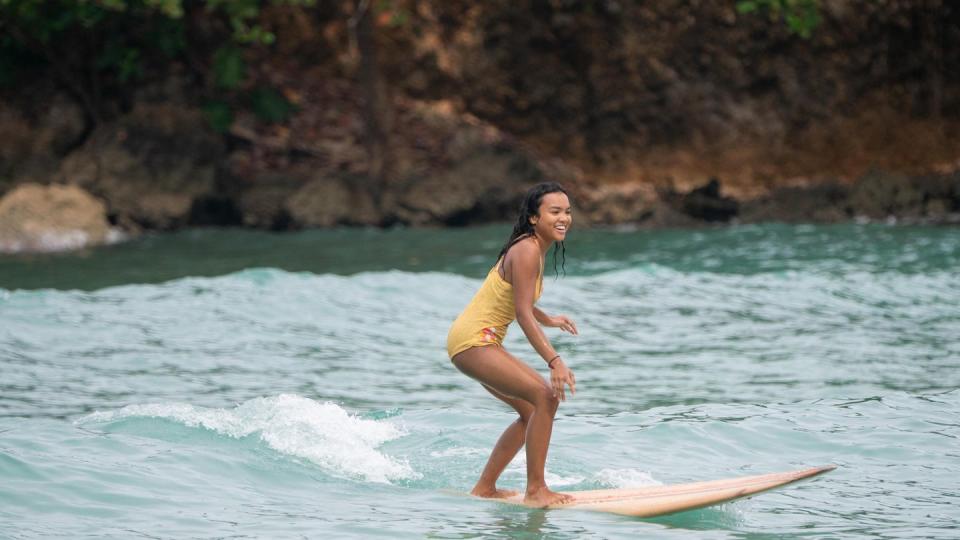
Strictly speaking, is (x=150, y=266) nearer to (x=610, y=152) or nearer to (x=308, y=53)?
(x=308, y=53)

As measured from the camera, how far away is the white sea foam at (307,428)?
7805mm

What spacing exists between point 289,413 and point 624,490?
2.76m

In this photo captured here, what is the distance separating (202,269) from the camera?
17578mm

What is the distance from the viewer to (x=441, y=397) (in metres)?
9.90

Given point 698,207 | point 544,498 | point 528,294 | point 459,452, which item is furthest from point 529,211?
point 698,207

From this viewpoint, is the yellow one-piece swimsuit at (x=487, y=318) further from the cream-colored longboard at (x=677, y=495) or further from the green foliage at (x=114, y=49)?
the green foliage at (x=114, y=49)

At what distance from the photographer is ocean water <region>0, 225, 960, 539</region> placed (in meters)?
6.66

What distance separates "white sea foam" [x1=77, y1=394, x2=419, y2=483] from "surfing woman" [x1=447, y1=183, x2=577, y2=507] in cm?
115

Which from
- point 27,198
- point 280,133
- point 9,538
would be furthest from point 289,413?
point 280,133

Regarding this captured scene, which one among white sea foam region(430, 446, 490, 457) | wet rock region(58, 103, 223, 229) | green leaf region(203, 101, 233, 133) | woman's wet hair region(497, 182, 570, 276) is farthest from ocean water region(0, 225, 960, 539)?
green leaf region(203, 101, 233, 133)

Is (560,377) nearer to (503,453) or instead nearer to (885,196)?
(503,453)

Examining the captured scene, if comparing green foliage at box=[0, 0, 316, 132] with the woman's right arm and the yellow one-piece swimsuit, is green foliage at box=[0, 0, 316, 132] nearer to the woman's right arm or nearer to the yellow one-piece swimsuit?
the yellow one-piece swimsuit

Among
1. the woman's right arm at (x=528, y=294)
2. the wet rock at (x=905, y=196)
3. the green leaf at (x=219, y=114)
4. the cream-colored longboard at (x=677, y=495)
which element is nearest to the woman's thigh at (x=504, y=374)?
the woman's right arm at (x=528, y=294)

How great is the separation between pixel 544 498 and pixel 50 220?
1536 cm
